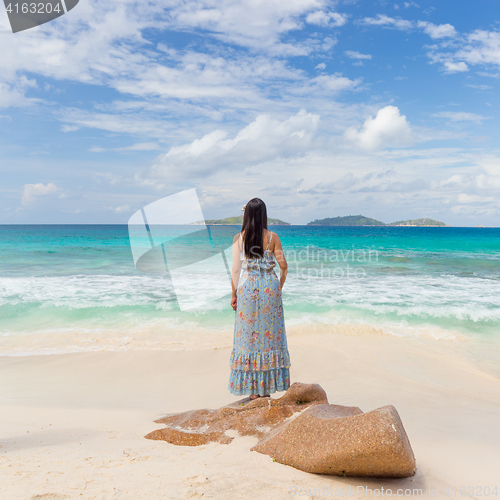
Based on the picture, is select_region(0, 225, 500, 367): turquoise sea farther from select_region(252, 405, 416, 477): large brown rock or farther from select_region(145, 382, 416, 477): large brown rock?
select_region(252, 405, 416, 477): large brown rock

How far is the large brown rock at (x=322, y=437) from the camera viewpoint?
2.20 meters

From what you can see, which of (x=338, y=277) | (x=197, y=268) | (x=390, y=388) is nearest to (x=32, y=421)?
(x=390, y=388)

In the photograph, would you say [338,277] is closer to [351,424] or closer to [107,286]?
[107,286]

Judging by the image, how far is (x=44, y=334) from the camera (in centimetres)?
795

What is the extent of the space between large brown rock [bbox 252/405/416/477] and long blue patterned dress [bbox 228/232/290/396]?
1.30 metres

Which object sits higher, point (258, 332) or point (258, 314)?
point (258, 314)

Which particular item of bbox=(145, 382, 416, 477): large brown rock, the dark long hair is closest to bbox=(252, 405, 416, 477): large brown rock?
bbox=(145, 382, 416, 477): large brown rock

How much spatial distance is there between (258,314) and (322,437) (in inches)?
62.4

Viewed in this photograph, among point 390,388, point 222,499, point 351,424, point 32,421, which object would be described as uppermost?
point 351,424

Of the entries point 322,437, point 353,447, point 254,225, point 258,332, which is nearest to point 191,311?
point 258,332

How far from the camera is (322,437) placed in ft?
7.98

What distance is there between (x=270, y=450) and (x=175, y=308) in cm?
789

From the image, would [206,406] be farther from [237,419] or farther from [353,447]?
[353,447]

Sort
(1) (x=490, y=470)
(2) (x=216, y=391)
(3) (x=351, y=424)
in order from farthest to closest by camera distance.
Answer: (2) (x=216, y=391) → (1) (x=490, y=470) → (3) (x=351, y=424)
